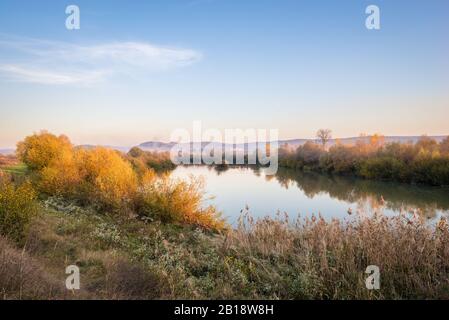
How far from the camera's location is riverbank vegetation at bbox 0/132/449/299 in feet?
15.3

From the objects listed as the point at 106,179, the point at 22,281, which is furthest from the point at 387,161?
the point at 22,281

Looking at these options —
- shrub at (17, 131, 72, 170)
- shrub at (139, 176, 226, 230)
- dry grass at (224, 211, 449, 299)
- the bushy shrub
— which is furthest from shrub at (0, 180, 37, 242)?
the bushy shrub

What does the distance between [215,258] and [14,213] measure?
165 inches

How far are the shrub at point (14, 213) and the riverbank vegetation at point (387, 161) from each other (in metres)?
33.1

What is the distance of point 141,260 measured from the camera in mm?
6355

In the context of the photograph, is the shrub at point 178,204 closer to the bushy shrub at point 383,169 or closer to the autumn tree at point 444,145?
the bushy shrub at point 383,169

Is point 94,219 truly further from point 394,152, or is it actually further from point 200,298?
point 394,152

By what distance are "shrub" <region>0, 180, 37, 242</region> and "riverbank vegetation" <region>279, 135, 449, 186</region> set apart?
33068 mm

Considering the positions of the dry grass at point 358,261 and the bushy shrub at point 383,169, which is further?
the bushy shrub at point 383,169

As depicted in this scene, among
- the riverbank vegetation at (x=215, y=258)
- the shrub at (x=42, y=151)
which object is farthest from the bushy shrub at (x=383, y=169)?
the shrub at (x=42, y=151)

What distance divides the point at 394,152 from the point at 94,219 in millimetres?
38287

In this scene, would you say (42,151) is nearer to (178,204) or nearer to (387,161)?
(178,204)

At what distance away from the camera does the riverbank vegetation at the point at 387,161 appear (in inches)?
1218
